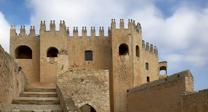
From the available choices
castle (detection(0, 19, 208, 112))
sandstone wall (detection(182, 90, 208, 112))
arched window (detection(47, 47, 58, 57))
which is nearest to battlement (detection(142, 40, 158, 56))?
castle (detection(0, 19, 208, 112))

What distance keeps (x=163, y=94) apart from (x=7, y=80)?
11232mm

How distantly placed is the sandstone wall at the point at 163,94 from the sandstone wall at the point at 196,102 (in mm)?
1110

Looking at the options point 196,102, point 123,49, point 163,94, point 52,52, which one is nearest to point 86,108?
point 163,94

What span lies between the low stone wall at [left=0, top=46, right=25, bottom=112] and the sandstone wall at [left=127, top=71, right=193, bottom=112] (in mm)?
8836

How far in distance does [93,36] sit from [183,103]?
1660 cm

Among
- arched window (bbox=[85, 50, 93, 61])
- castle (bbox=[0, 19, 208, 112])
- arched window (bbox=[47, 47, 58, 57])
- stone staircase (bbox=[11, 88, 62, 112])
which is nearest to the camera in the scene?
stone staircase (bbox=[11, 88, 62, 112])

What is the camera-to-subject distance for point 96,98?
25406 mm

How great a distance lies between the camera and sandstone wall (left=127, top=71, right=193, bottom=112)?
74.8 feet

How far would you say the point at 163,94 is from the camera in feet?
81.9

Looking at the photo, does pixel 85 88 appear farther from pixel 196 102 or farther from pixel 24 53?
pixel 24 53

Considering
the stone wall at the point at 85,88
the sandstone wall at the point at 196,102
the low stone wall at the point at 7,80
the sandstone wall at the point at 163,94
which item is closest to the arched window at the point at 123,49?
the sandstone wall at the point at 163,94

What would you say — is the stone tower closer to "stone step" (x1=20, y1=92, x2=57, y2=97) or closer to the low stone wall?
"stone step" (x1=20, y1=92, x2=57, y2=97)

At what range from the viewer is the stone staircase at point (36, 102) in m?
16.8

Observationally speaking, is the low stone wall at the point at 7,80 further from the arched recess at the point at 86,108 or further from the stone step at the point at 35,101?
the arched recess at the point at 86,108
